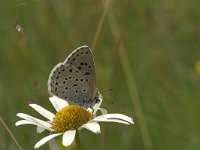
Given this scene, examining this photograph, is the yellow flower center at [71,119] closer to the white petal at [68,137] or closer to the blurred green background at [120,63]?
the white petal at [68,137]

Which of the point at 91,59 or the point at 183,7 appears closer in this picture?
the point at 91,59

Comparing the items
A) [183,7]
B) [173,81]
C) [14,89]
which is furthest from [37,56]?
[183,7]

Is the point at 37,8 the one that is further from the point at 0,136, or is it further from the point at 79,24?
the point at 0,136

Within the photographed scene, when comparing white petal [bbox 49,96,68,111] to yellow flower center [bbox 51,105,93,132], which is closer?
yellow flower center [bbox 51,105,93,132]

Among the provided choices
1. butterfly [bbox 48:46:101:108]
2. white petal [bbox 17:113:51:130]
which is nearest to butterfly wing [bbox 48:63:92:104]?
butterfly [bbox 48:46:101:108]

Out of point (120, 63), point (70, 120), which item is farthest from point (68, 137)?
point (120, 63)

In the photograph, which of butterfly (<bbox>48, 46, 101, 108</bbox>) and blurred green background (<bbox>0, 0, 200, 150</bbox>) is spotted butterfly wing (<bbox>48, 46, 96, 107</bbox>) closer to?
butterfly (<bbox>48, 46, 101, 108</bbox>)

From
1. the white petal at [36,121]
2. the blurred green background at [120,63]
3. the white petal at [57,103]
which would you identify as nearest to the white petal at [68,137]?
the white petal at [36,121]
